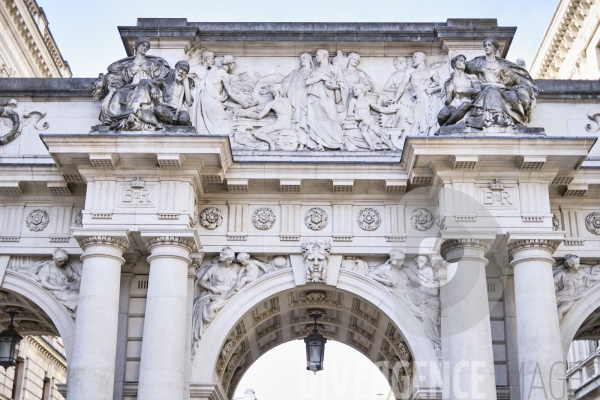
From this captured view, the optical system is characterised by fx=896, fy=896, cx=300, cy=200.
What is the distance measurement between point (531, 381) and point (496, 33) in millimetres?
8648

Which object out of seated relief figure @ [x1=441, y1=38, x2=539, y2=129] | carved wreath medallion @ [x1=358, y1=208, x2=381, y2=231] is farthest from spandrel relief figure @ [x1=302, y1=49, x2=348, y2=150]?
seated relief figure @ [x1=441, y1=38, x2=539, y2=129]

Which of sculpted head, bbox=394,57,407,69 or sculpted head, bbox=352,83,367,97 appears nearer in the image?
sculpted head, bbox=352,83,367,97

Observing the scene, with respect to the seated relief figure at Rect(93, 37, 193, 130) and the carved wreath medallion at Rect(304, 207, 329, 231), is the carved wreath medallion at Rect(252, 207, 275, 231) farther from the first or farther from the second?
the seated relief figure at Rect(93, 37, 193, 130)

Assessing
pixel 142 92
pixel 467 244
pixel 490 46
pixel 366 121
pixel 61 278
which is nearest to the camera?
pixel 467 244

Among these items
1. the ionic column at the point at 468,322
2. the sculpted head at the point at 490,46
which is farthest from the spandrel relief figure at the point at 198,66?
the ionic column at the point at 468,322

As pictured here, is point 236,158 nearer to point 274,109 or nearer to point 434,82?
point 274,109

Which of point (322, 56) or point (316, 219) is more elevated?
point (322, 56)

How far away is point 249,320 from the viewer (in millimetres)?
21031

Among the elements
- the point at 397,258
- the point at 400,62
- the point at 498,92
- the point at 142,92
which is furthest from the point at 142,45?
the point at 498,92

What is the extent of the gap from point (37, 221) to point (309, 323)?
A: 7.52 metres

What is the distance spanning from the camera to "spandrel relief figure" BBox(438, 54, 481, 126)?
782 inches

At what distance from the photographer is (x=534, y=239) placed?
18828 mm

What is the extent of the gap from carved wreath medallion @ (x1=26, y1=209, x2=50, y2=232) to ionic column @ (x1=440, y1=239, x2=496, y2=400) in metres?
9.00

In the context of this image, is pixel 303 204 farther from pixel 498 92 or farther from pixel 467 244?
pixel 498 92
